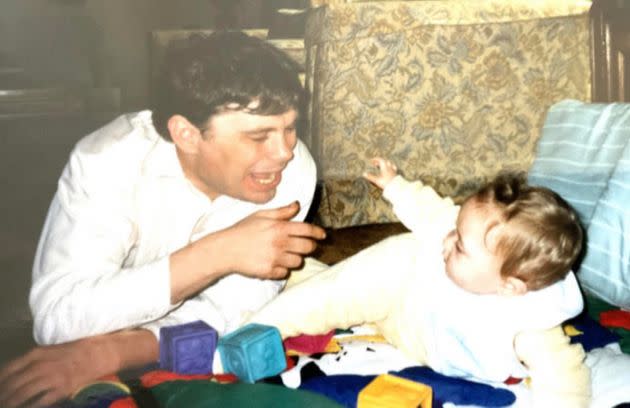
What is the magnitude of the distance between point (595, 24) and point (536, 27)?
3.4 inches

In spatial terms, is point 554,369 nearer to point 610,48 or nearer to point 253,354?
point 253,354

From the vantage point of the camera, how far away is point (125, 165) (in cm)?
67

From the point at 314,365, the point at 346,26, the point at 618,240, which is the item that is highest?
the point at 346,26

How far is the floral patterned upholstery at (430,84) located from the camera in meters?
0.80

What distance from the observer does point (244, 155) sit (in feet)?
2.25

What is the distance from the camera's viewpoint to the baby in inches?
24.6

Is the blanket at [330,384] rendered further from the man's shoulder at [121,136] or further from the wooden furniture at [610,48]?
the wooden furniture at [610,48]

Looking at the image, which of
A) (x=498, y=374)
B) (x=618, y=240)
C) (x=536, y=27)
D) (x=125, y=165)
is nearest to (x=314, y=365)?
(x=498, y=374)

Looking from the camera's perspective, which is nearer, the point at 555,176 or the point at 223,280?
the point at 223,280

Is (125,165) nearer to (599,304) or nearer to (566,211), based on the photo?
(566,211)

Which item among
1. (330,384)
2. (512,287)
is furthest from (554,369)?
(330,384)

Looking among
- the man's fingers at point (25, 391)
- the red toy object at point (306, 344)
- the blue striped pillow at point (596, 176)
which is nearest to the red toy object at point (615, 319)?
the blue striped pillow at point (596, 176)

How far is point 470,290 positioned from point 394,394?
0.16 meters

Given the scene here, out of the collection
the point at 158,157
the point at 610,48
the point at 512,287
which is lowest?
the point at 512,287
